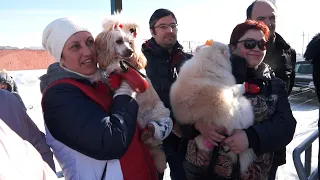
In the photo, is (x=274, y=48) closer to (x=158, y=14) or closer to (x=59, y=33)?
(x=158, y=14)

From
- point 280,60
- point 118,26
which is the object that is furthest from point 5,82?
point 280,60

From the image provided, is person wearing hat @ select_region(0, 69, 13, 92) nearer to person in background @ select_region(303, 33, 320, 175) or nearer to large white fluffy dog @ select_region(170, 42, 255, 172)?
large white fluffy dog @ select_region(170, 42, 255, 172)

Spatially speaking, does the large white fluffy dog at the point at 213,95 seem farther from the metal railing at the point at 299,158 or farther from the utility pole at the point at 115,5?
the utility pole at the point at 115,5

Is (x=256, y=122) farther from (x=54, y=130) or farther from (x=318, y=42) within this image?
(x=54, y=130)

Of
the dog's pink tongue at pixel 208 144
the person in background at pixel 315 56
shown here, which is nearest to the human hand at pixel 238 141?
the dog's pink tongue at pixel 208 144

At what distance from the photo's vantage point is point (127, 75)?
1.74 metres

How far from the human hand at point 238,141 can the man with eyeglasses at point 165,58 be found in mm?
932

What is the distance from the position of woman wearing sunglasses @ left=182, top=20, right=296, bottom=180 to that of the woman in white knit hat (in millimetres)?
399

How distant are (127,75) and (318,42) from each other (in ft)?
4.85

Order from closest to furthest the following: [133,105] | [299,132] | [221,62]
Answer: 1. [133,105]
2. [221,62]
3. [299,132]

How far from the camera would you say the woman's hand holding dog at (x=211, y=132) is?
1840 mm

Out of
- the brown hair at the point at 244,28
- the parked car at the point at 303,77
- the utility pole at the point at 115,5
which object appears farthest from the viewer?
the parked car at the point at 303,77

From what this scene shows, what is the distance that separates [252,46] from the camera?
1980 millimetres

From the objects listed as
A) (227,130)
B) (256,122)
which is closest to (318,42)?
(256,122)
